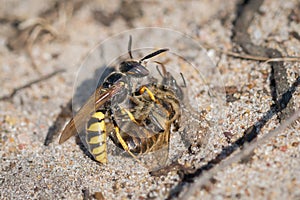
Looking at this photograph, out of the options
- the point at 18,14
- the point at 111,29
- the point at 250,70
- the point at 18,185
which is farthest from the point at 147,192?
the point at 18,14

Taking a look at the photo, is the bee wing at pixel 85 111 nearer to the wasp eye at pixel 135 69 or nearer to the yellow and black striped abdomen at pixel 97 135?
the yellow and black striped abdomen at pixel 97 135

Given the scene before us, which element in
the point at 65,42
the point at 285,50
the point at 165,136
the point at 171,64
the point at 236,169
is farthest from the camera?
the point at 65,42

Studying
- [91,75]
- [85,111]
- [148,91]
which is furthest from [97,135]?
[91,75]

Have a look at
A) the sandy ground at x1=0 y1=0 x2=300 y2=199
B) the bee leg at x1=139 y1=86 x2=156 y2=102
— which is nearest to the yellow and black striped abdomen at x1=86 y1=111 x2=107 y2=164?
the sandy ground at x1=0 y1=0 x2=300 y2=199

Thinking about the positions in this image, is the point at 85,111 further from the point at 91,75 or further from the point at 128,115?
the point at 91,75

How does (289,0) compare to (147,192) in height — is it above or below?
above

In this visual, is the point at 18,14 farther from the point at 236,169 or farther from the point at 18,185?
the point at 236,169

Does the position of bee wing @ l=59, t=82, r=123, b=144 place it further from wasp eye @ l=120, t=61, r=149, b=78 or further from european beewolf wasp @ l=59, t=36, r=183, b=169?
wasp eye @ l=120, t=61, r=149, b=78
